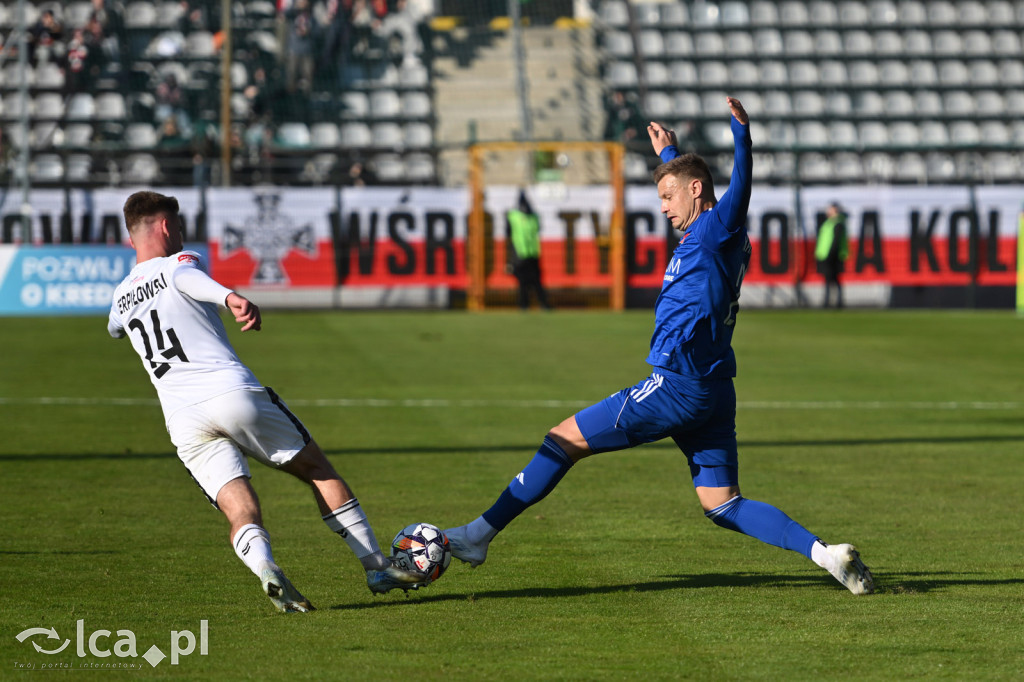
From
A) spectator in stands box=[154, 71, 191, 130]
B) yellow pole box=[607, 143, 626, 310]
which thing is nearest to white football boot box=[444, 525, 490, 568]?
yellow pole box=[607, 143, 626, 310]

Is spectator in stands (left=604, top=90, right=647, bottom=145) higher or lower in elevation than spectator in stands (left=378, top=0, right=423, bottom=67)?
lower

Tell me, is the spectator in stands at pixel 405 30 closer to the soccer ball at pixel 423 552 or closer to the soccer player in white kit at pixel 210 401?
the soccer player in white kit at pixel 210 401

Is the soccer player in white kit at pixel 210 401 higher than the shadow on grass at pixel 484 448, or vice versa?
the soccer player in white kit at pixel 210 401

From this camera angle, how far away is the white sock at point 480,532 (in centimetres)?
576

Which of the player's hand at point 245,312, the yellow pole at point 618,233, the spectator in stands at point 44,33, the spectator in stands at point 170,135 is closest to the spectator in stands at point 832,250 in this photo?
the yellow pole at point 618,233

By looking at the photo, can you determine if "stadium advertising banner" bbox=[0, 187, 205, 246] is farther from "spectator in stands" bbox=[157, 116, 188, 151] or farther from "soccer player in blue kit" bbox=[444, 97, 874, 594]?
"soccer player in blue kit" bbox=[444, 97, 874, 594]

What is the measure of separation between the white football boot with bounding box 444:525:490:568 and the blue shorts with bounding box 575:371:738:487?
637 millimetres

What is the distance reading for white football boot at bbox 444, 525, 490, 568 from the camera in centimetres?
575

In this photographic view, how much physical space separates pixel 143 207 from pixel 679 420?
2.28 m

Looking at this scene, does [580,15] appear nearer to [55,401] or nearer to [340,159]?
[340,159]

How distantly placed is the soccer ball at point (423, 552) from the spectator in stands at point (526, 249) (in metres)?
19.8

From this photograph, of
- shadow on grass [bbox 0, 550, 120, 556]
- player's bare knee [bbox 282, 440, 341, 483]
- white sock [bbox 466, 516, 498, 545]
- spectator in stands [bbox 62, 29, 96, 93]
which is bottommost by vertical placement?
shadow on grass [bbox 0, 550, 120, 556]

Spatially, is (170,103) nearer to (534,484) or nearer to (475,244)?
(475,244)

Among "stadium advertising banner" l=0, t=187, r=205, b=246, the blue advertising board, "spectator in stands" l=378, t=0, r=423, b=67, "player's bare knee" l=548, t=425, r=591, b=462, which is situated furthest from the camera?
"spectator in stands" l=378, t=0, r=423, b=67
